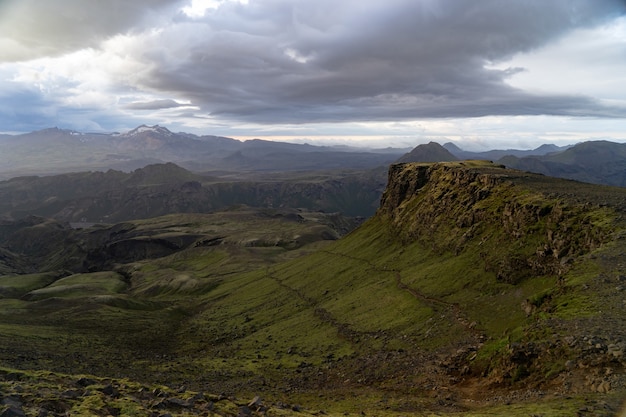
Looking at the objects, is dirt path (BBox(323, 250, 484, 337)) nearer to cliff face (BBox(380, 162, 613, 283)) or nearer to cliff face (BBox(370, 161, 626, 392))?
cliff face (BBox(370, 161, 626, 392))

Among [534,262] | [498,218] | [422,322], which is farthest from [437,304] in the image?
[498,218]

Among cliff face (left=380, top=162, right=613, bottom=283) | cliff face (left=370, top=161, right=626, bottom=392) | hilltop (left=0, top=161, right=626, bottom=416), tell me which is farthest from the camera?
cliff face (left=380, top=162, right=613, bottom=283)

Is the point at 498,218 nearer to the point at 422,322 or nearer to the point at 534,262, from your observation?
the point at 534,262

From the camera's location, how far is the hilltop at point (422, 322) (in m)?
44.1

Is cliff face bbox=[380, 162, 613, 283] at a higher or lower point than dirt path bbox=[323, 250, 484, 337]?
higher

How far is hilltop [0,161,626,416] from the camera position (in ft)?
145

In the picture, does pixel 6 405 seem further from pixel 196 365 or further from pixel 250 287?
pixel 250 287

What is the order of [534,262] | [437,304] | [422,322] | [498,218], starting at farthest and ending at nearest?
[498,218] < [437,304] < [422,322] < [534,262]

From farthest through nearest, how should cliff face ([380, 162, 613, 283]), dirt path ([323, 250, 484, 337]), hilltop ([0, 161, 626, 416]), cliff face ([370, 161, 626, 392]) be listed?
cliff face ([380, 162, 613, 283]), dirt path ([323, 250, 484, 337]), hilltop ([0, 161, 626, 416]), cliff face ([370, 161, 626, 392])

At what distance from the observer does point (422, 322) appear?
81.2 m

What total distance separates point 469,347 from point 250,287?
398 feet

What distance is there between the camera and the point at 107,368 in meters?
82.6

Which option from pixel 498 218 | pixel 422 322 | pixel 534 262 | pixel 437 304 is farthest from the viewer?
pixel 498 218

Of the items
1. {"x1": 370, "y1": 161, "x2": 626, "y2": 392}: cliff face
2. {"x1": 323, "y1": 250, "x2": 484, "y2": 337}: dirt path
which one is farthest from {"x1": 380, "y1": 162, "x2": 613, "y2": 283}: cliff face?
{"x1": 323, "y1": 250, "x2": 484, "y2": 337}: dirt path
